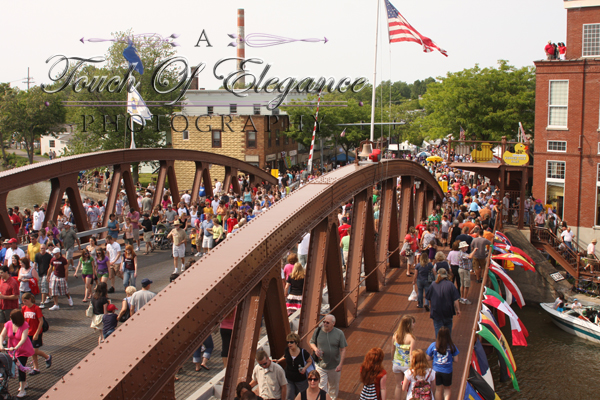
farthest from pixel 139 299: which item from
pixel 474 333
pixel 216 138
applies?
pixel 216 138

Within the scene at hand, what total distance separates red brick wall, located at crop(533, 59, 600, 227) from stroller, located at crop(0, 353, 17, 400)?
28.3 m

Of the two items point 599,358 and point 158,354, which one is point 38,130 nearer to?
point 599,358

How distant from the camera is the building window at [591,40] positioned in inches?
1126

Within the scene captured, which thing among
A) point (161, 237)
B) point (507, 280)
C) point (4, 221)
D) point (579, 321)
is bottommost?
point (579, 321)

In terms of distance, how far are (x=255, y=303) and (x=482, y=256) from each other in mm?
8061

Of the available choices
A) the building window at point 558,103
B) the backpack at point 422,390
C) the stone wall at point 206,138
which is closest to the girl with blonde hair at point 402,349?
the backpack at point 422,390

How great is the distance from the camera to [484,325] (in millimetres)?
9547

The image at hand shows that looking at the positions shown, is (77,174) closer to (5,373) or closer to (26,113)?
(5,373)

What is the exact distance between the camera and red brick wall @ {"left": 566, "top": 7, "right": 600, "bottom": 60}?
28.7 metres

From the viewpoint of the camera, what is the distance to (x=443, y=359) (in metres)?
7.46

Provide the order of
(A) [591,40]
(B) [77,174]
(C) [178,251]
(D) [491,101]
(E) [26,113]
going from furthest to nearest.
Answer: (E) [26,113], (D) [491,101], (A) [591,40], (B) [77,174], (C) [178,251]

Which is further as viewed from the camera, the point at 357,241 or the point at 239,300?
the point at 357,241

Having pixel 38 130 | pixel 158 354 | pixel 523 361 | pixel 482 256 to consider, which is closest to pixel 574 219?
pixel 523 361

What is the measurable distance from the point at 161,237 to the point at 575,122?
2243 cm
